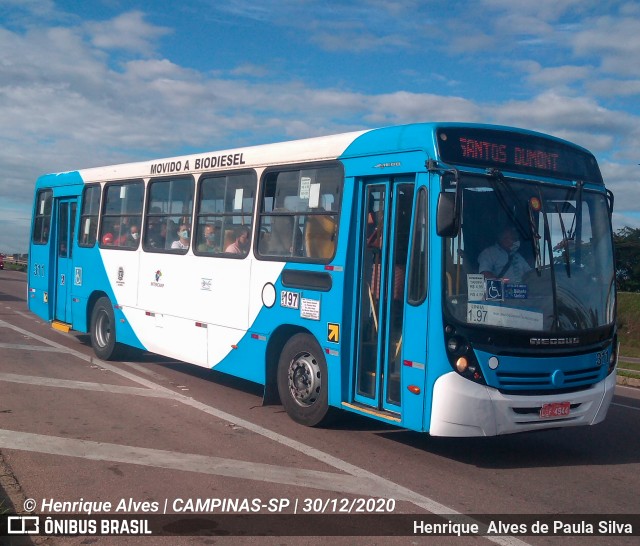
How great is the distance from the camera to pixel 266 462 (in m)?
7.32

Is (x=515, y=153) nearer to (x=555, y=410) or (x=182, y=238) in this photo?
(x=555, y=410)

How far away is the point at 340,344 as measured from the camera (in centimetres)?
832

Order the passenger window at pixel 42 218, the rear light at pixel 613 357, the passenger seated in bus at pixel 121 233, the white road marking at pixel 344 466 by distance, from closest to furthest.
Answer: the white road marking at pixel 344 466, the rear light at pixel 613 357, the passenger seated in bus at pixel 121 233, the passenger window at pixel 42 218

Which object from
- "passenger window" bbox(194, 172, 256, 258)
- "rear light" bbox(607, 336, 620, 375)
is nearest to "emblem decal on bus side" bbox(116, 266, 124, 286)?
"passenger window" bbox(194, 172, 256, 258)

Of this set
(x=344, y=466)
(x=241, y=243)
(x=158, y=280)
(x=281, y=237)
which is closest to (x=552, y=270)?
(x=344, y=466)

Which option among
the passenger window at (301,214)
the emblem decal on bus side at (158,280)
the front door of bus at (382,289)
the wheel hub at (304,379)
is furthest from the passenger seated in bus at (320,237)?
the emblem decal on bus side at (158,280)

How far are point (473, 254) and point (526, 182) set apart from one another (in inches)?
41.3

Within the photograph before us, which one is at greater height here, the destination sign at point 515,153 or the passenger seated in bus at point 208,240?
the destination sign at point 515,153

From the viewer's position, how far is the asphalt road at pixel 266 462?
20.3 feet

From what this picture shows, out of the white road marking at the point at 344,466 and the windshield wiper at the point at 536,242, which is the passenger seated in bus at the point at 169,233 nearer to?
the white road marking at the point at 344,466

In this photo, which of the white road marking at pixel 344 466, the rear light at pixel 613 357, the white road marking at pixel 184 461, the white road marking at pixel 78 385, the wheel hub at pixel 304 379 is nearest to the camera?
the white road marking at pixel 344 466

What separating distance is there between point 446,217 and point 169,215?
5866 millimetres

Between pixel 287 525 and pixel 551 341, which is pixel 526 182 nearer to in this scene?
pixel 551 341

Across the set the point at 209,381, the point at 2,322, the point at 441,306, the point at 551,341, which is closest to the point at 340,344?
the point at 441,306
